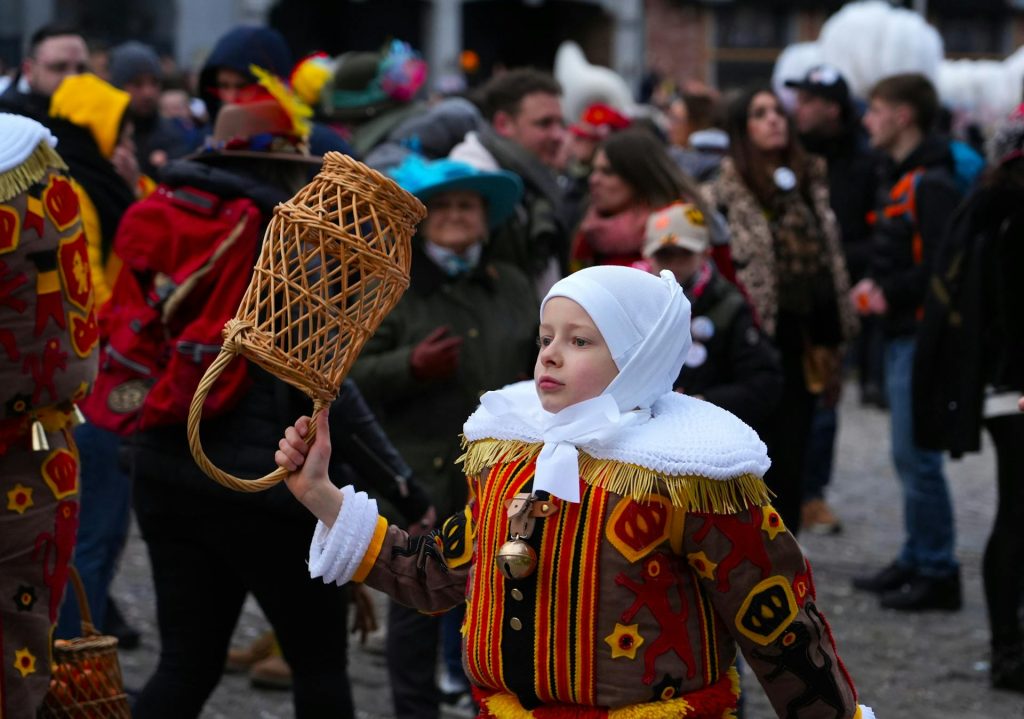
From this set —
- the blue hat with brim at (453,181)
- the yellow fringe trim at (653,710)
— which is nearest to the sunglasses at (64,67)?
the blue hat with brim at (453,181)

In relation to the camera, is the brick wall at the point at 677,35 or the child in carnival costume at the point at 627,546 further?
the brick wall at the point at 677,35

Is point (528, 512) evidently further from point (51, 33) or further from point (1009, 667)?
point (51, 33)

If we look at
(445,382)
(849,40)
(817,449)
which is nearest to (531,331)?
(445,382)

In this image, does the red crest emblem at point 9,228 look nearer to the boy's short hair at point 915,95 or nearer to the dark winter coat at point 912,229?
the dark winter coat at point 912,229

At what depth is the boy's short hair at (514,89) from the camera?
652cm

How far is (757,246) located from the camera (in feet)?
20.4

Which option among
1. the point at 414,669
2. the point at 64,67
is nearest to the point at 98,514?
the point at 414,669

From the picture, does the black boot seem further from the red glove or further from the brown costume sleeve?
the brown costume sleeve

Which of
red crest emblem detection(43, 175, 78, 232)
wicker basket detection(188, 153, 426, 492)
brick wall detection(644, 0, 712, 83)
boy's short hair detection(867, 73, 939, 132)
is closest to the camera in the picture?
wicker basket detection(188, 153, 426, 492)

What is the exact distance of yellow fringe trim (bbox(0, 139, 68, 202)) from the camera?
3.48 m

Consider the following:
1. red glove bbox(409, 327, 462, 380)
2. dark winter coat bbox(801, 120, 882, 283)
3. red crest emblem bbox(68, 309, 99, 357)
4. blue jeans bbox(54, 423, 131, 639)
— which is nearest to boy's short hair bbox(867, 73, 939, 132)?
dark winter coat bbox(801, 120, 882, 283)

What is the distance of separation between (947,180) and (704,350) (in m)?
2.38

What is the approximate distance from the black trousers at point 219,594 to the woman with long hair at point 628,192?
1785 millimetres

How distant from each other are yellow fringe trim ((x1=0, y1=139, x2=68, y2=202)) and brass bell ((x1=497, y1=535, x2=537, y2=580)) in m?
1.43
